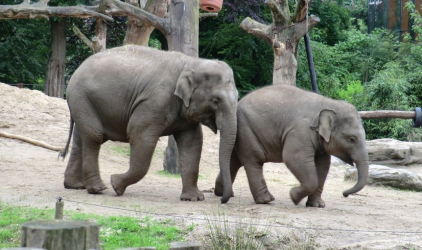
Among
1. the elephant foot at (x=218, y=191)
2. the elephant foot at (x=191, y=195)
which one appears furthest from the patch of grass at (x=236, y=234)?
the elephant foot at (x=218, y=191)

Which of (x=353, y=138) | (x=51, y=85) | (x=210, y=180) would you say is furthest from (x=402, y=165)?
(x=51, y=85)

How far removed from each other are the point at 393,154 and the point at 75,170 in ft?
25.3

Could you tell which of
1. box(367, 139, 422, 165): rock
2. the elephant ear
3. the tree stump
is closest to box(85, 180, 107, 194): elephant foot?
the elephant ear

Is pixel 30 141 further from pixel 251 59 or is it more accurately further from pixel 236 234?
pixel 251 59

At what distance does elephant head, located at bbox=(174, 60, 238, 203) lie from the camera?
9445 mm

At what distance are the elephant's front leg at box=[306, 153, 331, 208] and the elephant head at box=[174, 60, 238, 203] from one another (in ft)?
4.16

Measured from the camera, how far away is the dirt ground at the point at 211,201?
8.03 meters

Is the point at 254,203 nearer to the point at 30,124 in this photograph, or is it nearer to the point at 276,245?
the point at 276,245

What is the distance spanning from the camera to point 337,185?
44.9 feet

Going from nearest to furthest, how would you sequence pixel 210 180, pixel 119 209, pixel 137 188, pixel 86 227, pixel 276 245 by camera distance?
1. pixel 86 227
2. pixel 276 245
3. pixel 119 209
4. pixel 137 188
5. pixel 210 180

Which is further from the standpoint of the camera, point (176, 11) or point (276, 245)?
point (176, 11)

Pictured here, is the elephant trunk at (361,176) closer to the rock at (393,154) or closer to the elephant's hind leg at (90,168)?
the elephant's hind leg at (90,168)

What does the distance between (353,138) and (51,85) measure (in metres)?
14.6

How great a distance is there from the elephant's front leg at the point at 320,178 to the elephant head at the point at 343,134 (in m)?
0.40
